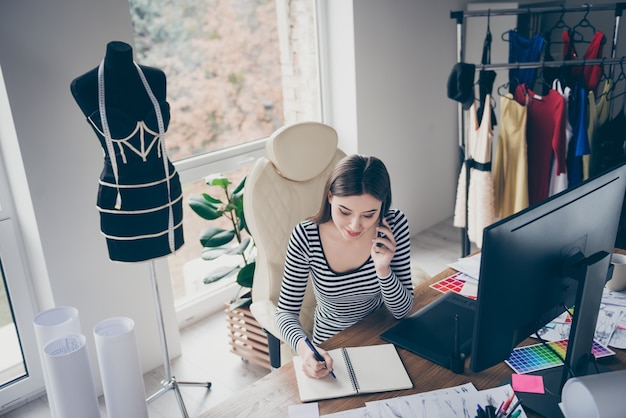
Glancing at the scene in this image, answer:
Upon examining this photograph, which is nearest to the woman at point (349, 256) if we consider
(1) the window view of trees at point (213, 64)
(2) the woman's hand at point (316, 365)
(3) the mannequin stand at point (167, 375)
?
(2) the woman's hand at point (316, 365)

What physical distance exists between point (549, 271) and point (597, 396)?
0.93ft

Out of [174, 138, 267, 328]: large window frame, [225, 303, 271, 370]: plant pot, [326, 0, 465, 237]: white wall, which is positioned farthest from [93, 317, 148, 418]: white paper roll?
[326, 0, 465, 237]: white wall

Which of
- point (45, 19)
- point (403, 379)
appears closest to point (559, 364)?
point (403, 379)

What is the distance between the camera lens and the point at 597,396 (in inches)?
41.6

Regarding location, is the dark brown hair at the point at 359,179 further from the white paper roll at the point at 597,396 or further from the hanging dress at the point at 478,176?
the hanging dress at the point at 478,176

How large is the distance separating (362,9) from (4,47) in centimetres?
191

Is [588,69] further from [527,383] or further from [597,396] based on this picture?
[597,396]

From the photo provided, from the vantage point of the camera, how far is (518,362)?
4.82 feet

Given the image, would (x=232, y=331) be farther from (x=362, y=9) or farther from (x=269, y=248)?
(x=362, y=9)

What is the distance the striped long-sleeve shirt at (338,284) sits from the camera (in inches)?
66.5

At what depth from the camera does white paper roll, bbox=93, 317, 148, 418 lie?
4.82 ft

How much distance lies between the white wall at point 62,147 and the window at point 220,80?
0.46 meters

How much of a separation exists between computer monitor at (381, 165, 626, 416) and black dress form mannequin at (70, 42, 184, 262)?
3.36ft

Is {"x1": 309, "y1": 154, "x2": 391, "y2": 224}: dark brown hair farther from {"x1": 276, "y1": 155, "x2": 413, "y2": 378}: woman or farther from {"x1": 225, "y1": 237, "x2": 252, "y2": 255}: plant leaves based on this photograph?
{"x1": 225, "y1": 237, "x2": 252, "y2": 255}: plant leaves
